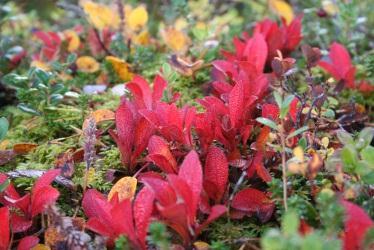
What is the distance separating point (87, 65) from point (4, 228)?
3.80ft

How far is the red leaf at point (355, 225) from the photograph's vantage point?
108 cm

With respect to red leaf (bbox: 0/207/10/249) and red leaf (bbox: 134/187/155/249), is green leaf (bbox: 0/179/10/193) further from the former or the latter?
red leaf (bbox: 134/187/155/249)

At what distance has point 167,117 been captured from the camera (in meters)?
1.45

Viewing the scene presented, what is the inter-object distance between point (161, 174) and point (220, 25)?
4.25ft

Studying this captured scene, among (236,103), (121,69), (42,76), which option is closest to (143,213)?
(236,103)

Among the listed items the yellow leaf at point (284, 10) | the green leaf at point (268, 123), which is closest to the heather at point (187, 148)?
the green leaf at point (268, 123)

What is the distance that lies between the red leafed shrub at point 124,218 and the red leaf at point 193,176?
3.9 inches

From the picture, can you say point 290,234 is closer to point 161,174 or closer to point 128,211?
point 128,211

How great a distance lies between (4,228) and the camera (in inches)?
49.6

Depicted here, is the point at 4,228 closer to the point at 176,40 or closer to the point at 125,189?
the point at 125,189

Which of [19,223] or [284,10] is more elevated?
[284,10]

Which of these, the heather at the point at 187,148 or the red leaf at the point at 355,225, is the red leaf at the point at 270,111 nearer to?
the heather at the point at 187,148

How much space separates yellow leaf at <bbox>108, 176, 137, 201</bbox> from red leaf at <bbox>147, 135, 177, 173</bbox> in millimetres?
85

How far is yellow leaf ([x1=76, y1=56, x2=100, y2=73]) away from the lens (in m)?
2.27
